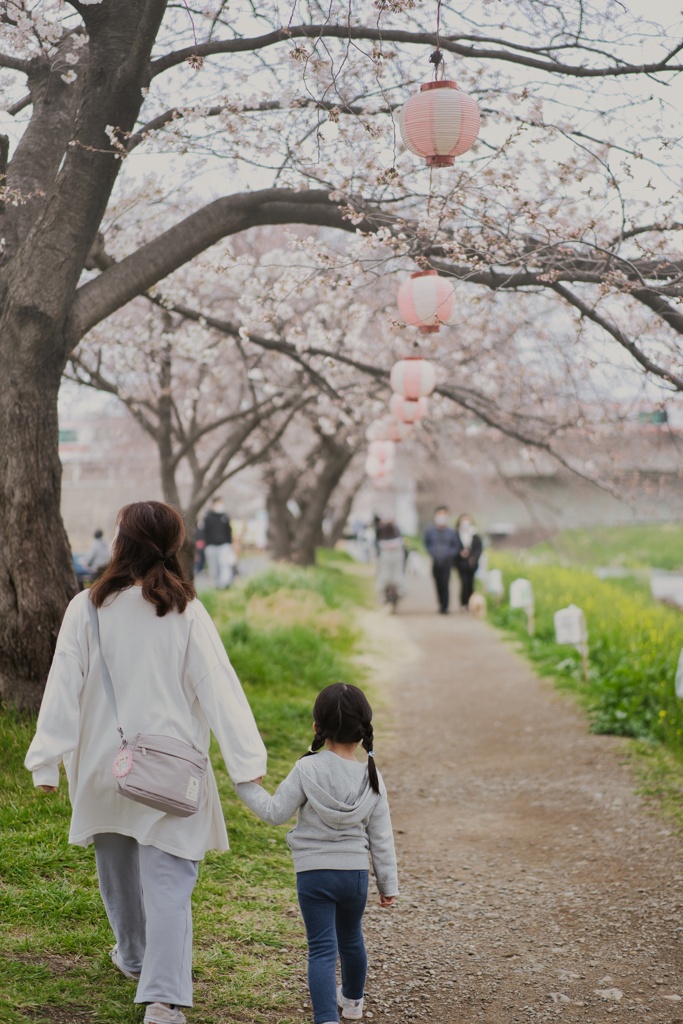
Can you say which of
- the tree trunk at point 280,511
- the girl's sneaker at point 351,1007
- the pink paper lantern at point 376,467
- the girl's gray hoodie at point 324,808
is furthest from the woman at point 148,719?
the tree trunk at point 280,511

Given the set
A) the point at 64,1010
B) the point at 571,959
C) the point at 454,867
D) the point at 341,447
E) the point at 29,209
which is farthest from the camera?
the point at 341,447

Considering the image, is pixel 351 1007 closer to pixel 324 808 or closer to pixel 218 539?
pixel 324 808

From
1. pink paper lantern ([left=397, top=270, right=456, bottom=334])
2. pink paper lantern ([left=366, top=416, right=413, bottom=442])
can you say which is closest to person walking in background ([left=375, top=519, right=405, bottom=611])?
pink paper lantern ([left=366, top=416, right=413, bottom=442])

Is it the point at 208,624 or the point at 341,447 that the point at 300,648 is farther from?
the point at 341,447

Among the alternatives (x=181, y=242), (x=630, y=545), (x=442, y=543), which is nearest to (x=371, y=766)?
(x=181, y=242)

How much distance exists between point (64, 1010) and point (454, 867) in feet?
8.21

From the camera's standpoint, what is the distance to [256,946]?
4062 mm

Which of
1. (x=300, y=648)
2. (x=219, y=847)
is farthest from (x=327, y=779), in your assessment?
(x=300, y=648)

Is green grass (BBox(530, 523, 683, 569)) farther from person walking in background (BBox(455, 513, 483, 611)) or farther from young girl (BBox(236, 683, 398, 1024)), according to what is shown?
young girl (BBox(236, 683, 398, 1024))

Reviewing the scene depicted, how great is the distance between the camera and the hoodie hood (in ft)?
9.98

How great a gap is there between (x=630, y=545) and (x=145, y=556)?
36.8 meters

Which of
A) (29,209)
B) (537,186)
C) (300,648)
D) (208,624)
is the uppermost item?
(537,186)

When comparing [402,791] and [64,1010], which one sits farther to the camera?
[402,791]

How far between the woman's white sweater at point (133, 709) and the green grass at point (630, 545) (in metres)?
26.0
